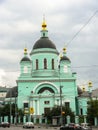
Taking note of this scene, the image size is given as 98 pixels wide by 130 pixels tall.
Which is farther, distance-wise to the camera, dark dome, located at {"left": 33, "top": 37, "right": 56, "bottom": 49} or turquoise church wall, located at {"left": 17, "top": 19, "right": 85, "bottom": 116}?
dark dome, located at {"left": 33, "top": 37, "right": 56, "bottom": 49}

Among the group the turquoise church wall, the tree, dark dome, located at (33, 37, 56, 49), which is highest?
dark dome, located at (33, 37, 56, 49)

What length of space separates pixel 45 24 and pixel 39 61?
1031 centimetres

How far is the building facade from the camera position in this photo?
86.6 meters

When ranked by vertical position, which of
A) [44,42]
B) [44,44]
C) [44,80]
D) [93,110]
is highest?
[44,42]

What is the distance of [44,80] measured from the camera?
88812mm

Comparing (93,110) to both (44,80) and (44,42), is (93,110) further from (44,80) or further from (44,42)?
(44,42)

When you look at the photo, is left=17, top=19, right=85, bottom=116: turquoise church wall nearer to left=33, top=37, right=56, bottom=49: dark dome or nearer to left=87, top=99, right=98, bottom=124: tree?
left=33, top=37, right=56, bottom=49: dark dome

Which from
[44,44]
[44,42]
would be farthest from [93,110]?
[44,42]

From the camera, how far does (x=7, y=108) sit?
87.1 meters

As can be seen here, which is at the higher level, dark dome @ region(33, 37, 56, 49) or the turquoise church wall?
dark dome @ region(33, 37, 56, 49)

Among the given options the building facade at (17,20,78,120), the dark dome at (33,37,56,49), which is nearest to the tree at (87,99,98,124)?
the building facade at (17,20,78,120)

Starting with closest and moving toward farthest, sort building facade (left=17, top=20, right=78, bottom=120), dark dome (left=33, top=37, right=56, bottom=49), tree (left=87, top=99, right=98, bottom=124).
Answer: tree (left=87, top=99, right=98, bottom=124)
building facade (left=17, top=20, right=78, bottom=120)
dark dome (left=33, top=37, right=56, bottom=49)

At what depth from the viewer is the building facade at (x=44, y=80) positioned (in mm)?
86644

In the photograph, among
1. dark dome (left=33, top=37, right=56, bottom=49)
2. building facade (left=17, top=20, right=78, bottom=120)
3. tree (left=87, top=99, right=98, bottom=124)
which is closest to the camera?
tree (left=87, top=99, right=98, bottom=124)
